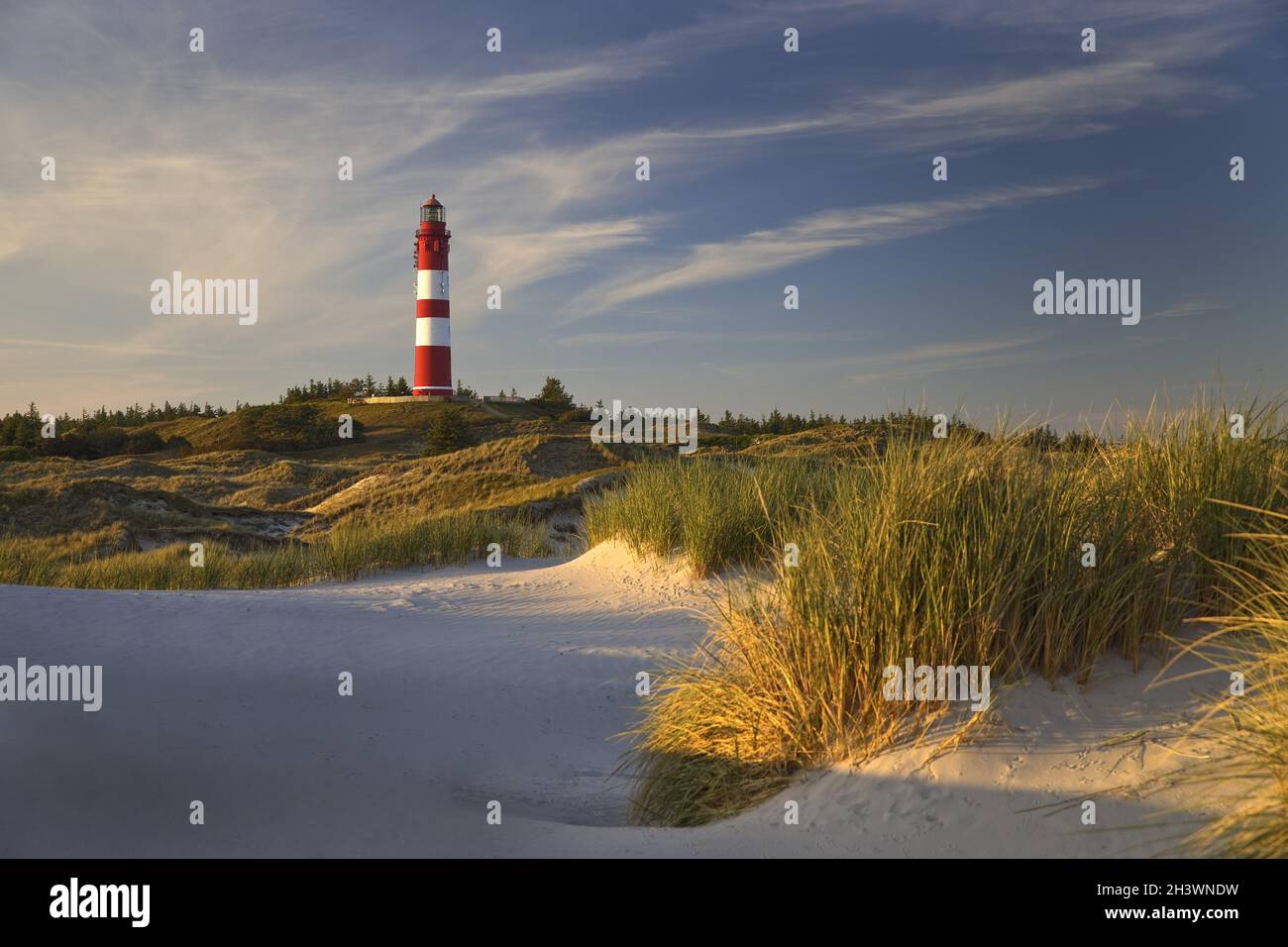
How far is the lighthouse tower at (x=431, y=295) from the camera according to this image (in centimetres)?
4881

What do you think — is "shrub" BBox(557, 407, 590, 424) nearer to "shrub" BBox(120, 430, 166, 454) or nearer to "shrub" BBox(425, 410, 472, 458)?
"shrub" BBox(425, 410, 472, 458)

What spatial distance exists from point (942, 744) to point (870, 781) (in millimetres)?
317

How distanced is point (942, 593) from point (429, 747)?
11.5ft

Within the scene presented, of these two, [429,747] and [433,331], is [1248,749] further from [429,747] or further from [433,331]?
[433,331]

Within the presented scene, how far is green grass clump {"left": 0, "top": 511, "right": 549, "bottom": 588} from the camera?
39.9ft

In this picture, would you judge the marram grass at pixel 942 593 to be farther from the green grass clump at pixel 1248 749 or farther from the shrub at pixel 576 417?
the shrub at pixel 576 417

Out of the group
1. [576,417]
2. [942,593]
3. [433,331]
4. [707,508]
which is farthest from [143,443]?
[942,593]

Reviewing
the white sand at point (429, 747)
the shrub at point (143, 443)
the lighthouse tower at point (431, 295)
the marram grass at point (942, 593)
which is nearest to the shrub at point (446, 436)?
the lighthouse tower at point (431, 295)

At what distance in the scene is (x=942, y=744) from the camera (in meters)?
3.72

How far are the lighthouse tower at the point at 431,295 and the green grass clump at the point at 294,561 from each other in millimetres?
36411

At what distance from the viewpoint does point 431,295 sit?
49375mm

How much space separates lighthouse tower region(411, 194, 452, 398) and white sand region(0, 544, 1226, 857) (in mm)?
41807
